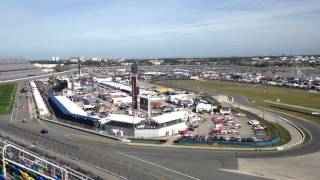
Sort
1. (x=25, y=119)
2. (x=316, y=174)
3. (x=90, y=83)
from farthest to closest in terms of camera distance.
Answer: (x=90, y=83) → (x=25, y=119) → (x=316, y=174)

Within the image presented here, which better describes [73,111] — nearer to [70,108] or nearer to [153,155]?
[70,108]

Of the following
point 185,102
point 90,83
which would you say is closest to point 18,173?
point 185,102

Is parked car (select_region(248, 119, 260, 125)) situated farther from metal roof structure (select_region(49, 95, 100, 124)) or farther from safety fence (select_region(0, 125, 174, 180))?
safety fence (select_region(0, 125, 174, 180))

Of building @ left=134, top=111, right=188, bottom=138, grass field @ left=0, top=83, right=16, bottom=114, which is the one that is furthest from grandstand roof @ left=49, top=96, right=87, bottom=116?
building @ left=134, top=111, right=188, bottom=138

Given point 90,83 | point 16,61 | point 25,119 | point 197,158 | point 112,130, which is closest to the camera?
point 197,158

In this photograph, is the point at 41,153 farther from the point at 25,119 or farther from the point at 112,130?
the point at 25,119

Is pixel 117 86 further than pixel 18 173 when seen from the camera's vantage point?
Yes
